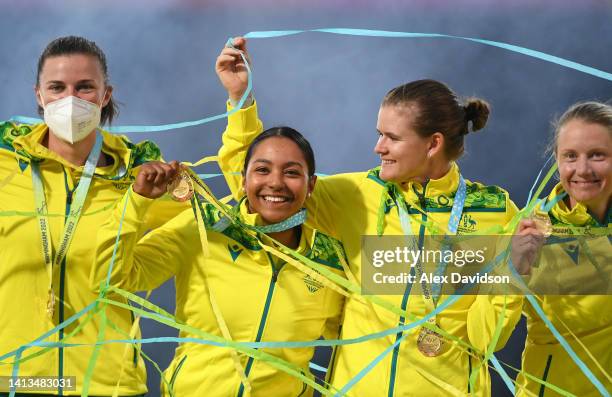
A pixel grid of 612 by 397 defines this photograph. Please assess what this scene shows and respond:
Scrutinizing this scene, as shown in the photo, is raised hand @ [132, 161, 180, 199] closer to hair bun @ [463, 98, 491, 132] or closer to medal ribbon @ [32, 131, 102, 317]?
medal ribbon @ [32, 131, 102, 317]

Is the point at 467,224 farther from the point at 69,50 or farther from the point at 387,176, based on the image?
the point at 69,50

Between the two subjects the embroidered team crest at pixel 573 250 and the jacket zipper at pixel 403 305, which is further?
the embroidered team crest at pixel 573 250

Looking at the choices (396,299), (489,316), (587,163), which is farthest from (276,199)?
(587,163)

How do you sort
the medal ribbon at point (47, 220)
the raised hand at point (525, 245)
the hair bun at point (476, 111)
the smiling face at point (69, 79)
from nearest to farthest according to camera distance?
the raised hand at point (525, 245) < the medal ribbon at point (47, 220) < the smiling face at point (69, 79) < the hair bun at point (476, 111)

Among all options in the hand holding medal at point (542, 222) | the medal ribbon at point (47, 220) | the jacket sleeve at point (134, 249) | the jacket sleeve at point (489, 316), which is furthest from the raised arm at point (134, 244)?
the hand holding medal at point (542, 222)

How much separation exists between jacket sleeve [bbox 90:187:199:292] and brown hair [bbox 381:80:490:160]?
683mm

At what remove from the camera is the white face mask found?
8.44 ft

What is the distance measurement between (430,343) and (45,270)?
3.31 feet

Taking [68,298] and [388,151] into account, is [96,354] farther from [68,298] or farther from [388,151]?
[388,151]

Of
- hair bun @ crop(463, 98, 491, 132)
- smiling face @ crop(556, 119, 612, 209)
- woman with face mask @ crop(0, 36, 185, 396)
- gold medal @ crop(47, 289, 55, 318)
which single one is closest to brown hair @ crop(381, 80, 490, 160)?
hair bun @ crop(463, 98, 491, 132)

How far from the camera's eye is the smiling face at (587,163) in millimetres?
2705

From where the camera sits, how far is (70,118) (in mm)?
2566

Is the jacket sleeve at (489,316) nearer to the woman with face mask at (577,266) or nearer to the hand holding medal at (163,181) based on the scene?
the woman with face mask at (577,266)

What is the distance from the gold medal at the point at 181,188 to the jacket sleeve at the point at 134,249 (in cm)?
7
